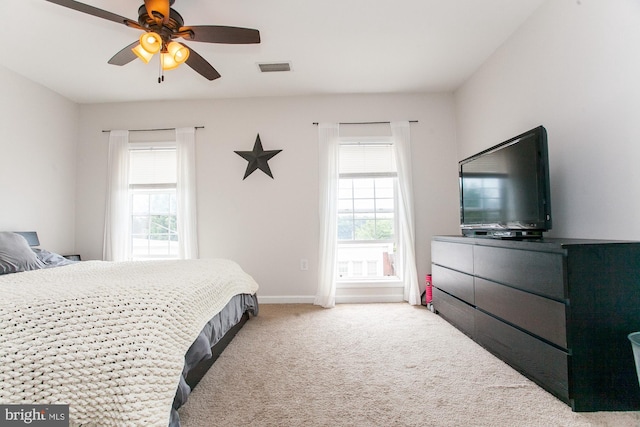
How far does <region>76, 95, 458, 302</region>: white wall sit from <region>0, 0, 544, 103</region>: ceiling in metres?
0.19

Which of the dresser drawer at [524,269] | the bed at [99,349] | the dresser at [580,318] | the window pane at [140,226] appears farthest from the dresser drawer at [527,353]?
the window pane at [140,226]

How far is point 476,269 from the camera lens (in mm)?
2238

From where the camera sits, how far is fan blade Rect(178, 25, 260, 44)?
1904 mm

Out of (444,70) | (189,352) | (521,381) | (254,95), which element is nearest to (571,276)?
(521,381)

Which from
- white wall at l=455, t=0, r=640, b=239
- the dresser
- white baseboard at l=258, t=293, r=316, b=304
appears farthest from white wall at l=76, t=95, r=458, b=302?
the dresser

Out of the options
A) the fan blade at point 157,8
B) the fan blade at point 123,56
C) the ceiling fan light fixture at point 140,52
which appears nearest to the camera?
the fan blade at point 157,8

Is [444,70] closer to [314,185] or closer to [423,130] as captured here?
[423,130]

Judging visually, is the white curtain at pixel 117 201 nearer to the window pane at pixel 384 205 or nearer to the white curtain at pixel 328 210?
the white curtain at pixel 328 210

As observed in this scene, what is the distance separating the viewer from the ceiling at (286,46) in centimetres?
226

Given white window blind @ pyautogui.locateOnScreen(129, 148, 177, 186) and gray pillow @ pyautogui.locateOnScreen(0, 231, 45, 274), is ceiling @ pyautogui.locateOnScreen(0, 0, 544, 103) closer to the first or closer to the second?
white window blind @ pyautogui.locateOnScreen(129, 148, 177, 186)

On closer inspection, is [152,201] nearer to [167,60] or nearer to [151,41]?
[167,60]

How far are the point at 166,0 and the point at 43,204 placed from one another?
2.88 metres

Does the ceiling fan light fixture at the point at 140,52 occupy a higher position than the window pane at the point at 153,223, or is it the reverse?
the ceiling fan light fixture at the point at 140,52

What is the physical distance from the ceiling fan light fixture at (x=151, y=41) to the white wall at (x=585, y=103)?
268 cm
